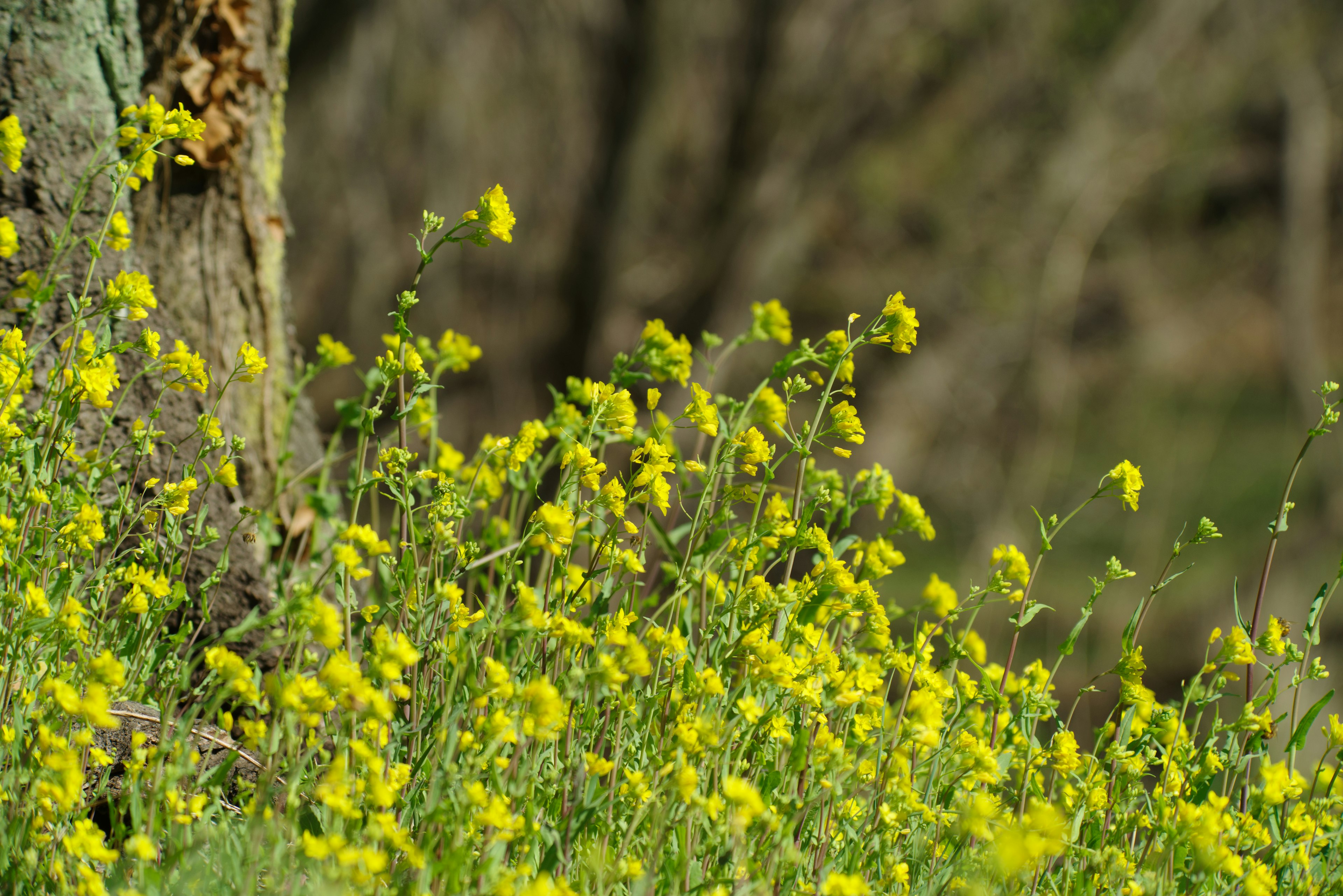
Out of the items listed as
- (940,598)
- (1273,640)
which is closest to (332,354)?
(940,598)

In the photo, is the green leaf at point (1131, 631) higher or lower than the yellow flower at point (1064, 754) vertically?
higher

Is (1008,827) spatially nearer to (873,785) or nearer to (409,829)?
(873,785)

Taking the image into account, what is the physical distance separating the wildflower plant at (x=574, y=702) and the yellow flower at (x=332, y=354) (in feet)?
0.32

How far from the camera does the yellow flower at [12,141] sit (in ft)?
4.02

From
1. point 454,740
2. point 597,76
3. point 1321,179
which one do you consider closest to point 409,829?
point 454,740

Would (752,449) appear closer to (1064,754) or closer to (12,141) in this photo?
(1064,754)

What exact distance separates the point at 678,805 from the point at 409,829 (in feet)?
1.09

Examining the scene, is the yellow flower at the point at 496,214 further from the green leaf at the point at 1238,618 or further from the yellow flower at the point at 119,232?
the green leaf at the point at 1238,618

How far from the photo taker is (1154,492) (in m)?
6.95

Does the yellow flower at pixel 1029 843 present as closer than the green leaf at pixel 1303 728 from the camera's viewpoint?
Yes

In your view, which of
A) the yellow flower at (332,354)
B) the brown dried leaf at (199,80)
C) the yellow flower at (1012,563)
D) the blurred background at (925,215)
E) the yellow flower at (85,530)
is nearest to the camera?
the yellow flower at (85,530)

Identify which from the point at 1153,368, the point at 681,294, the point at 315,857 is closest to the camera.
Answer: the point at 315,857

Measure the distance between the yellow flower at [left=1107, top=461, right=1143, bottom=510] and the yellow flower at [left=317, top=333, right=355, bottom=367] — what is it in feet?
3.80

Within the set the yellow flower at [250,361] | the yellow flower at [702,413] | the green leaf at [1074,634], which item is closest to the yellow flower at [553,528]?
the yellow flower at [702,413]
